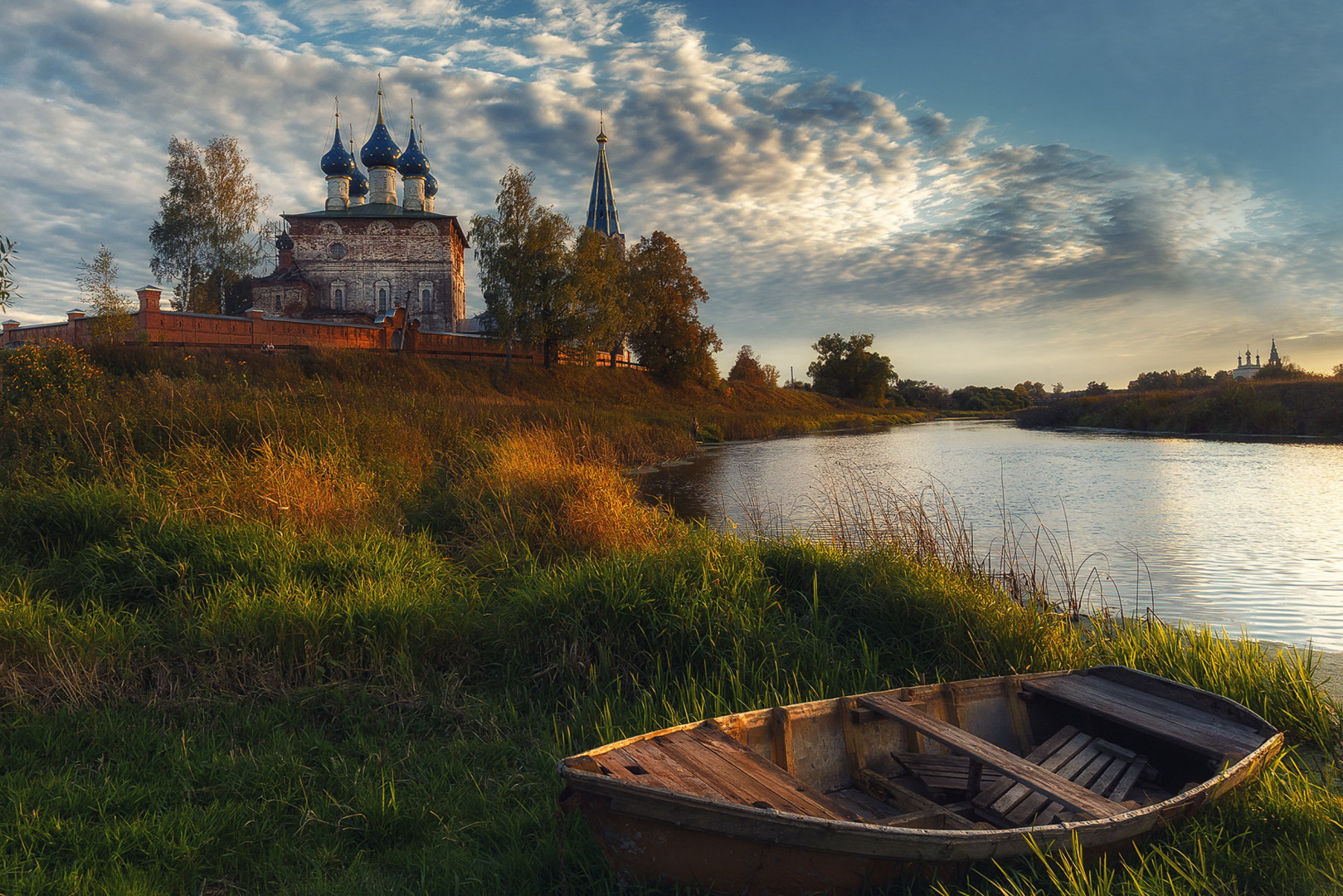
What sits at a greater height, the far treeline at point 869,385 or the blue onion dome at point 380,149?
the blue onion dome at point 380,149

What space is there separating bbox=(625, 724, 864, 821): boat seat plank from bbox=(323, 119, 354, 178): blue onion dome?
60241mm

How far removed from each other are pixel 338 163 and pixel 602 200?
20.8 metres

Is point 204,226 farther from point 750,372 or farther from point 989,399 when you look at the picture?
point 989,399

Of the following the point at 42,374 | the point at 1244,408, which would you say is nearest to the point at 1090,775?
the point at 42,374

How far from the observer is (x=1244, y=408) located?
3077 centimetres

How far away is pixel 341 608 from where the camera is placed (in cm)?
443

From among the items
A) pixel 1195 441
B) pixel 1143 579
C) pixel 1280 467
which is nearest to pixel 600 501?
pixel 1143 579

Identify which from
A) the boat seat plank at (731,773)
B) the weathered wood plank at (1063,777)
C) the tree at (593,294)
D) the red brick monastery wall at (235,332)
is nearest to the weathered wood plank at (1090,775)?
the weathered wood plank at (1063,777)

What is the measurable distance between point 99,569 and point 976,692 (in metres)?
5.74

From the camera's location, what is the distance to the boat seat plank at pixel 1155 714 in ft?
10.6

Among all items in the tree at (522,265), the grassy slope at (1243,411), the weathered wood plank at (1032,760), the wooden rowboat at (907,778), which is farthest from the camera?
the tree at (522,265)

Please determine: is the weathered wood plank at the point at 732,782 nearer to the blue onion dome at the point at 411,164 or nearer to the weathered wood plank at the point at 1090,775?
the weathered wood plank at the point at 1090,775

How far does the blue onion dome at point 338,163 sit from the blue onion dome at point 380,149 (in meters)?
1.82

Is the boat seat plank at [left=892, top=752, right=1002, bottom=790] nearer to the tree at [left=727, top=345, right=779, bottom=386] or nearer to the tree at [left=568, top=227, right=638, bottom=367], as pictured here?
the tree at [left=568, top=227, right=638, bottom=367]
